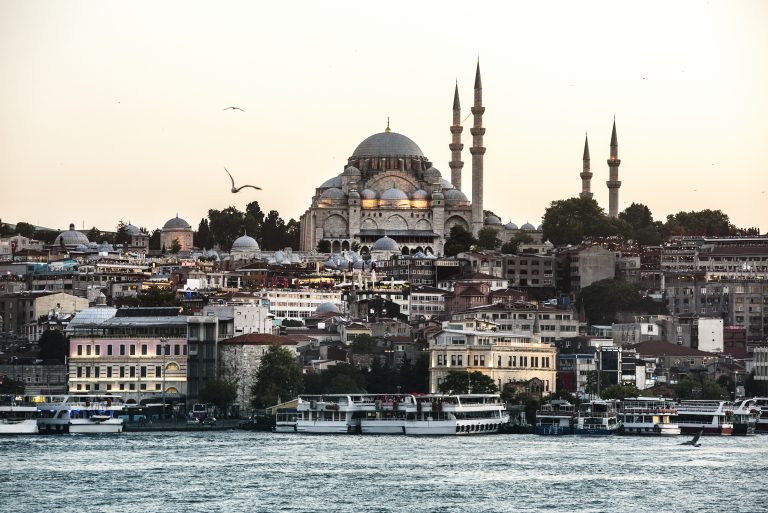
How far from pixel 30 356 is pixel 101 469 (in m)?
34.2

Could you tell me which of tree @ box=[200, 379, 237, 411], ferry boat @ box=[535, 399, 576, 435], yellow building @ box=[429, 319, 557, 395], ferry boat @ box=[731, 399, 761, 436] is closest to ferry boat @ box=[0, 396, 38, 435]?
tree @ box=[200, 379, 237, 411]

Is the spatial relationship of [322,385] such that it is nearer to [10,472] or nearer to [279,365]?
[279,365]

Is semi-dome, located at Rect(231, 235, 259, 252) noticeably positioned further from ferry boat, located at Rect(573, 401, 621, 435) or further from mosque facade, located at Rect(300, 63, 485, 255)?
ferry boat, located at Rect(573, 401, 621, 435)

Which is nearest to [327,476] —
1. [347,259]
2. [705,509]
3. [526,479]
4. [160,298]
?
[526,479]

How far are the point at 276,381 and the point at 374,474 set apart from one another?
72.7 feet

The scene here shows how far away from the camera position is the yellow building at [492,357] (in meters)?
78.5

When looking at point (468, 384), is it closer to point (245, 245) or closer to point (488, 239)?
point (488, 239)

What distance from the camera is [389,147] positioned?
14188cm

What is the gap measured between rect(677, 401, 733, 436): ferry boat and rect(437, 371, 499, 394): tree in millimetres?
6467

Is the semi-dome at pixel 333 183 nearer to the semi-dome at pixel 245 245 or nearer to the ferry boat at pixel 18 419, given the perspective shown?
the semi-dome at pixel 245 245

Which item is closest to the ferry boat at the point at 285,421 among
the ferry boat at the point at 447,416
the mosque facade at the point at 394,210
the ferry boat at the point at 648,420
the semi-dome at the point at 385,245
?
the ferry boat at the point at 447,416

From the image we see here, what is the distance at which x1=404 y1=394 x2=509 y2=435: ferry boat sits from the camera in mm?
69250

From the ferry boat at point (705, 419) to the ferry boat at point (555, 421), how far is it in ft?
12.0

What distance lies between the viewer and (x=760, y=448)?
64.6 meters
